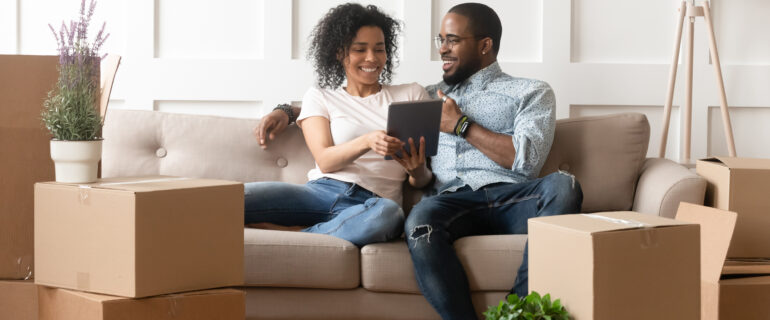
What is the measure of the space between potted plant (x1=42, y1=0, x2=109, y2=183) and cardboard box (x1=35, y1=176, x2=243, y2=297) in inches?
2.1

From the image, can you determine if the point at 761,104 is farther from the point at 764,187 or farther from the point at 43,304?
the point at 43,304

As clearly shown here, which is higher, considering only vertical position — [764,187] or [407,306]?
[764,187]

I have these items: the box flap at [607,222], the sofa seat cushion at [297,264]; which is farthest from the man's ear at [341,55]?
the box flap at [607,222]

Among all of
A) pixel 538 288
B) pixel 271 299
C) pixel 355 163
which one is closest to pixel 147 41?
pixel 355 163

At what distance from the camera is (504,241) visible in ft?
7.15

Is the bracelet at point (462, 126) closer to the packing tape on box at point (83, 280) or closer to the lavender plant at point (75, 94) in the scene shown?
the lavender plant at point (75, 94)

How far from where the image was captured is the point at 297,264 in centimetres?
215

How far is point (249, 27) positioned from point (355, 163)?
0.84 metres

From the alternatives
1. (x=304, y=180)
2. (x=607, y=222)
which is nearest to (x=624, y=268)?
(x=607, y=222)

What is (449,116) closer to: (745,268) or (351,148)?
(351,148)

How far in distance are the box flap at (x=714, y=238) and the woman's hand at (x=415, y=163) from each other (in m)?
0.76

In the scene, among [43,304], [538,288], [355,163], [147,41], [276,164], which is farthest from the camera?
[147,41]

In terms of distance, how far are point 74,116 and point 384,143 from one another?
0.82 m

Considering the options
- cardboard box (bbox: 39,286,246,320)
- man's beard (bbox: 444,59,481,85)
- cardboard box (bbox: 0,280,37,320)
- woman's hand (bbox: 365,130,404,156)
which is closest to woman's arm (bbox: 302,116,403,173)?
woman's hand (bbox: 365,130,404,156)
